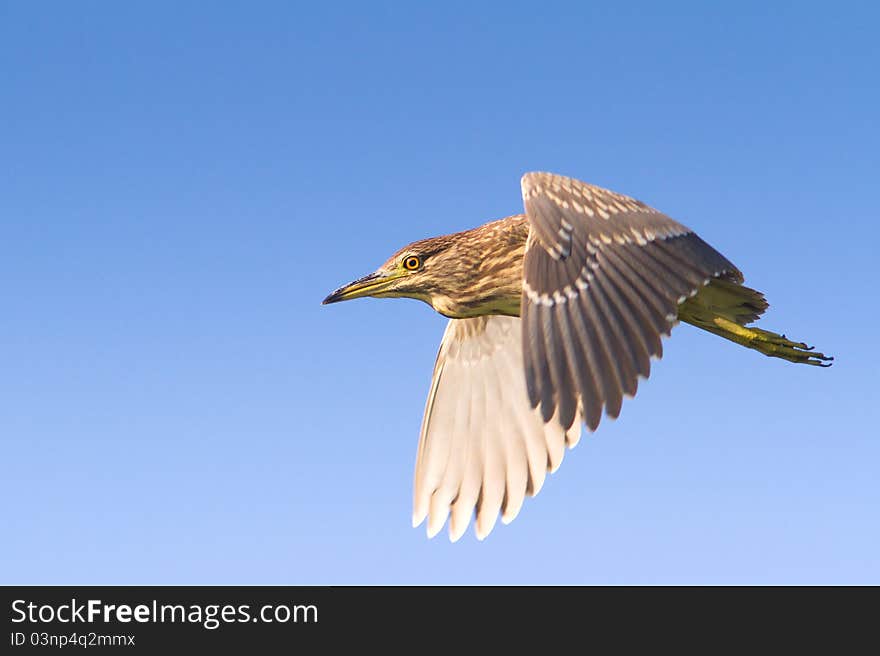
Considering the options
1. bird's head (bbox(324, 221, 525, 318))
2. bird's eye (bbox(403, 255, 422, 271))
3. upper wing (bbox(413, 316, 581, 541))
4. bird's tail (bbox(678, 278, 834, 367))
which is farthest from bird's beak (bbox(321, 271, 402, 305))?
bird's tail (bbox(678, 278, 834, 367))

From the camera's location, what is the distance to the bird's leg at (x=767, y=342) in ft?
29.4

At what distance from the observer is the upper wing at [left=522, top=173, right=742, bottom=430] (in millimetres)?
6586

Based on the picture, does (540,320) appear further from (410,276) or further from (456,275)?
(410,276)

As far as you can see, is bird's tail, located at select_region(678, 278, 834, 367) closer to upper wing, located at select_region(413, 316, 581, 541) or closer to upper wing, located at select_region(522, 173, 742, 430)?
upper wing, located at select_region(522, 173, 742, 430)

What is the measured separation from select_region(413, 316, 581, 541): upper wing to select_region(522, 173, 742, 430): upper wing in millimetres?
2549

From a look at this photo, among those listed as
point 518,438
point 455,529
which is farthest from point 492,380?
point 455,529

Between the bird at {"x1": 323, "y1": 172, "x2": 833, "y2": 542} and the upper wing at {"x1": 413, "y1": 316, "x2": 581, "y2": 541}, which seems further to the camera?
the upper wing at {"x1": 413, "y1": 316, "x2": 581, "y2": 541}

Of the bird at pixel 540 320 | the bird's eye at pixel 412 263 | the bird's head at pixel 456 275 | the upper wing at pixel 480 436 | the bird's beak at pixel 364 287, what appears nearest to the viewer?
the bird at pixel 540 320

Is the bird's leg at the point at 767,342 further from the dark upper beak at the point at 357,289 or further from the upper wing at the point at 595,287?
the dark upper beak at the point at 357,289

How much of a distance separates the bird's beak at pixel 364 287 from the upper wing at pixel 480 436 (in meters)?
1.83

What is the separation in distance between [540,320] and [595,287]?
0.53 m

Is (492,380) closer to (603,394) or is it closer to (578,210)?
(578,210)

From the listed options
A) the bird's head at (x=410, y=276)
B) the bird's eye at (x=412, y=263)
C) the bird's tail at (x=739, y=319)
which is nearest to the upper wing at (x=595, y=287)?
the bird's tail at (x=739, y=319)

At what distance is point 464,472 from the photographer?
1023 centimetres
